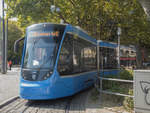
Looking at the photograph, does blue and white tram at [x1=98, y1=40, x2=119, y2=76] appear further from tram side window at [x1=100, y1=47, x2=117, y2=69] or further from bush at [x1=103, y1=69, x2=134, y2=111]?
bush at [x1=103, y1=69, x2=134, y2=111]

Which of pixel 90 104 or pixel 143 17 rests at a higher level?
pixel 143 17

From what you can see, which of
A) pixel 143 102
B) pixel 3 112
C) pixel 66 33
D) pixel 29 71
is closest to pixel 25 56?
pixel 29 71

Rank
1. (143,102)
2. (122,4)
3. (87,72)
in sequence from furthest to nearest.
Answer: (122,4) < (87,72) < (143,102)

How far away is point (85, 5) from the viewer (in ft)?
36.3

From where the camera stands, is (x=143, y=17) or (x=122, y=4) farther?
(x=143, y=17)

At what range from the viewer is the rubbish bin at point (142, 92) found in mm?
5302

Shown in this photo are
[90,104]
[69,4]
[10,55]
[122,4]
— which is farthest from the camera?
[10,55]

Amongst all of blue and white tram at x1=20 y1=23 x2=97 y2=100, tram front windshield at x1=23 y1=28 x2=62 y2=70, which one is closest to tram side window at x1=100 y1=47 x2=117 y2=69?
blue and white tram at x1=20 y1=23 x2=97 y2=100

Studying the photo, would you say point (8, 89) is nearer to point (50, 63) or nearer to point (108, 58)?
point (50, 63)

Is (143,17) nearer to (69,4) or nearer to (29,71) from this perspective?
(69,4)

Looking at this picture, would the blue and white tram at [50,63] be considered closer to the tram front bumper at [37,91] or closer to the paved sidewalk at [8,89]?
the tram front bumper at [37,91]

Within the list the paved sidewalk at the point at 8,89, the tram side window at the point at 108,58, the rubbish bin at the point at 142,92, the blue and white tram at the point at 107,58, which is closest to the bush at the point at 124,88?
the rubbish bin at the point at 142,92

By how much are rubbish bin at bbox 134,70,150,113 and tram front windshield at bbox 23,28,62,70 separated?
10.1 feet

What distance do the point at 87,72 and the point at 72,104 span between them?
2816mm
